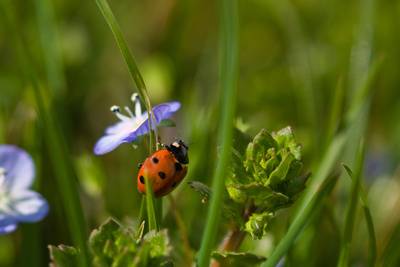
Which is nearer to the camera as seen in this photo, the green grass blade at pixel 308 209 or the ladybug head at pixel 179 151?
the green grass blade at pixel 308 209

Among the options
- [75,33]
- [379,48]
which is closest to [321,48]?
[379,48]

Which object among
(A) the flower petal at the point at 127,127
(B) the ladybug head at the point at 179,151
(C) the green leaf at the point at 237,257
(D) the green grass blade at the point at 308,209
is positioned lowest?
(C) the green leaf at the point at 237,257

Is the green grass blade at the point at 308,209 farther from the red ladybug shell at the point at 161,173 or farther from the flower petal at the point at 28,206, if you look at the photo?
the flower petal at the point at 28,206

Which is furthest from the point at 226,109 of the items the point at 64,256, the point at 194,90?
the point at 194,90

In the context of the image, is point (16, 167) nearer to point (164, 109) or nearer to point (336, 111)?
point (164, 109)

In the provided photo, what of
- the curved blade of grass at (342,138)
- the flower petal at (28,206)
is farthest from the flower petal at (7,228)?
the curved blade of grass at (342,138)

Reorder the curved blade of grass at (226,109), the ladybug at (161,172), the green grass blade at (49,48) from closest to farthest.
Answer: the curved blade of grass at (226,109) → the ladybug at (161,172) → the green grass blade at (49,48)

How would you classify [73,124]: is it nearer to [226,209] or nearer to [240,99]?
[240,99]

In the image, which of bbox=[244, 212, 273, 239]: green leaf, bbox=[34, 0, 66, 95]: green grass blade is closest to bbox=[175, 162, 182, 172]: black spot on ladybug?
bbox=[244, 212, 273, 239]: green leaf
